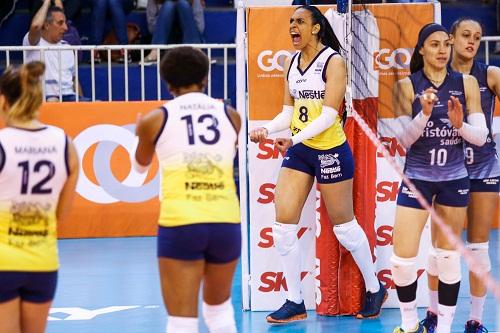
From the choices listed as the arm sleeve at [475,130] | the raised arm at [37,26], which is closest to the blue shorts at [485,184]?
the arm sleeve at [475,130]

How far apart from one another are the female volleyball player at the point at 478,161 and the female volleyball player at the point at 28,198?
276 cm

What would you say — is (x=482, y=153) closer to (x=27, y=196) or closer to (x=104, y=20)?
(x=27, y=196)

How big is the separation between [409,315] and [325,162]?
1.21m

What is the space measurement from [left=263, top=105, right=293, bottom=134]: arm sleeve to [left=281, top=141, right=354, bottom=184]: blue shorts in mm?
165

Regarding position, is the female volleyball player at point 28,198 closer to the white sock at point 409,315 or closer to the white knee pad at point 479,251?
the white sock at point 409,315

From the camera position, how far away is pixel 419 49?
6.50 m

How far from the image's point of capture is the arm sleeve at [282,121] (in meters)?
7.26

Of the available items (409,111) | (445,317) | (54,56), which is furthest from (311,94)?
(54,56)

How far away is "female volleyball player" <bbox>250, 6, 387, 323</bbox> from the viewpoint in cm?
720

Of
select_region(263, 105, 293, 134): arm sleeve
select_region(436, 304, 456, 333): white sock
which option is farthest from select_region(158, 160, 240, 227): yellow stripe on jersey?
select_region(263, 105, 293, 134): arm sleeve

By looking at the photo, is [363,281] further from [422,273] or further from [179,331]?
[179,331]

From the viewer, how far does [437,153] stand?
6367 mm

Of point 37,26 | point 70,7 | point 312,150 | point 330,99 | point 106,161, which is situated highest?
point 70,7

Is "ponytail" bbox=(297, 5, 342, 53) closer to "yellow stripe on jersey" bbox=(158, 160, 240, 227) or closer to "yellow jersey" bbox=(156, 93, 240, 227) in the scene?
"yellow jersey" bbox=(156, 93, 240, 227)
